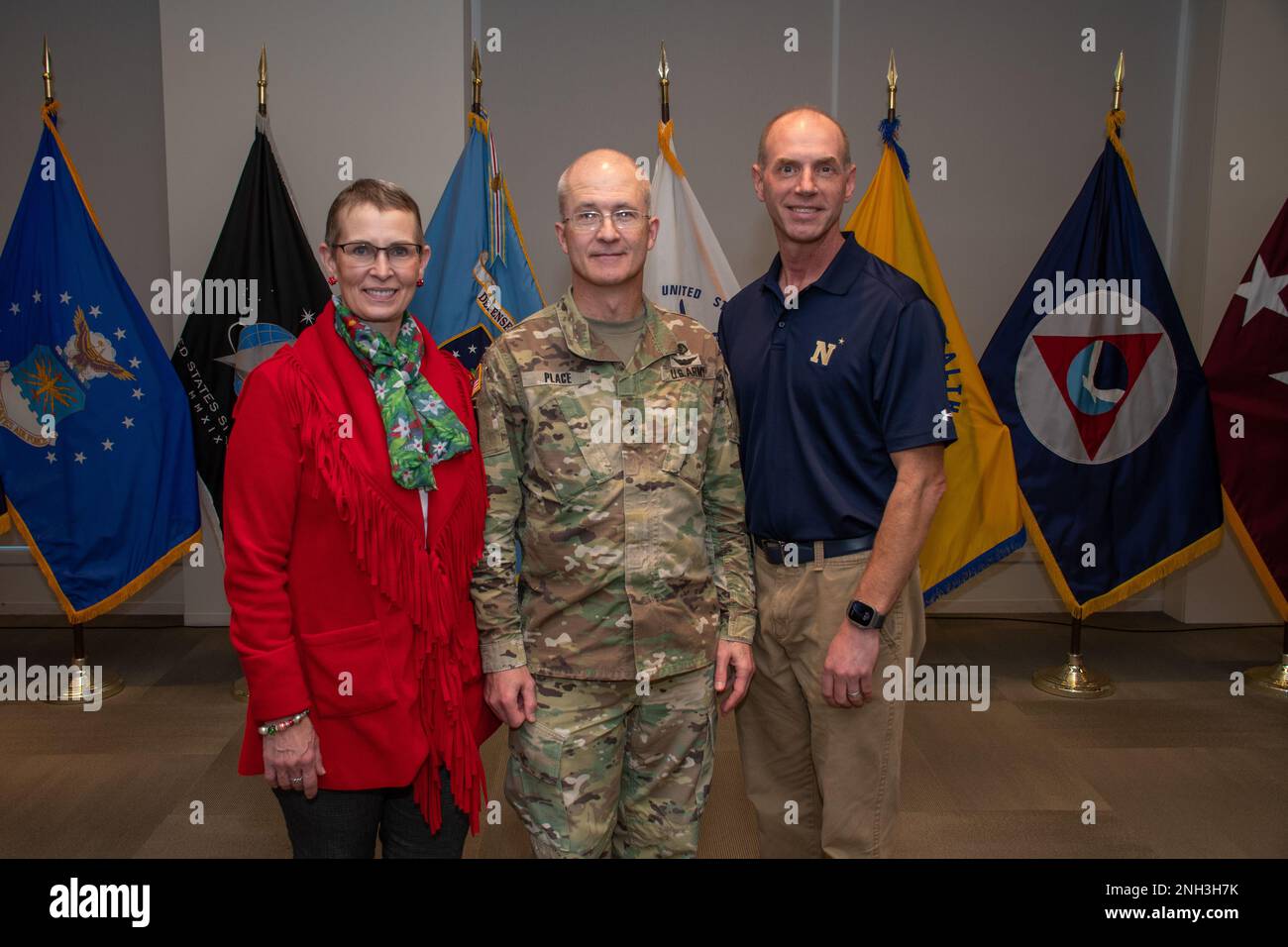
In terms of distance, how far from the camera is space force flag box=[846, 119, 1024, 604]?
354 cm

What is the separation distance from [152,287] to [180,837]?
2719mm

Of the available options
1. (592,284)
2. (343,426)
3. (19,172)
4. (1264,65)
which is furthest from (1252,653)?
(19,172)

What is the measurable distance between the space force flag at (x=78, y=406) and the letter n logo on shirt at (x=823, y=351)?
2730mm

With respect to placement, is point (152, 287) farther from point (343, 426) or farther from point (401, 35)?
point (343, 426)

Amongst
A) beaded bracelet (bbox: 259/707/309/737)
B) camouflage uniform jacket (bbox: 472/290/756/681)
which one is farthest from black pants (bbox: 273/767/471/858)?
camouflage uniform jacket (bbox: 472/290/756/681)

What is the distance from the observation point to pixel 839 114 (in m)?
4.39

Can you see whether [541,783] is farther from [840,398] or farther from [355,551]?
[840,398]

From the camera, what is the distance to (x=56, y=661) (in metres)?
3.92

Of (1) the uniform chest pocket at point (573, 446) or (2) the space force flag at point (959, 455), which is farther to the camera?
(2) the space force flag at point (959, 455)

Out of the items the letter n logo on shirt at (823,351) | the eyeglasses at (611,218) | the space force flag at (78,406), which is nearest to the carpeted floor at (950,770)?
the space force flag at (78,406)

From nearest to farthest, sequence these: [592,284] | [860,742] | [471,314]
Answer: [592,284]
[860,742]
[471,314]

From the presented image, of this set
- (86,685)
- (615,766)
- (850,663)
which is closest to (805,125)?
(850,663)

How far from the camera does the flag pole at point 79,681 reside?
3.50m

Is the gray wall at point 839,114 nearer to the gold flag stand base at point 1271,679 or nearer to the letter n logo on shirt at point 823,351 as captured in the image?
→ the gold flag stand base at point 1271,679
